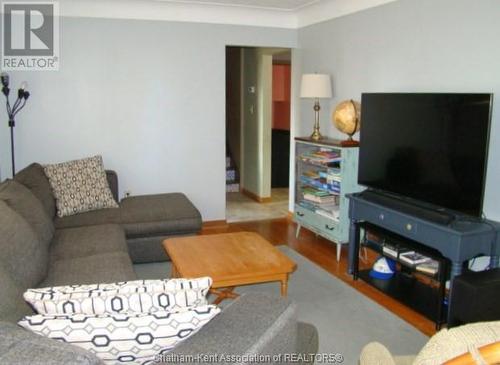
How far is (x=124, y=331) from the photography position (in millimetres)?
1359

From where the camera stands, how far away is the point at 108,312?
1.49 m

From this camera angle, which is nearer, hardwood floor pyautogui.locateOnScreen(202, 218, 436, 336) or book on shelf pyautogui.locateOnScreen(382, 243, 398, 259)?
hardwood floor pyautogui.locateOnScreen(202, 218, 436, 336)

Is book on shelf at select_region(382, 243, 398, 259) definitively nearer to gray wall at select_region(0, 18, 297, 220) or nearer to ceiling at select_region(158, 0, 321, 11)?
gray wall at select_region(0, 18, 297, 220)

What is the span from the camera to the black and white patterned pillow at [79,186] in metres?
4.05

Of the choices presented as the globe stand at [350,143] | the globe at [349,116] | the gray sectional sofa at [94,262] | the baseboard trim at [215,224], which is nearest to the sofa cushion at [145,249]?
the gray sectional sofa at [94,262]

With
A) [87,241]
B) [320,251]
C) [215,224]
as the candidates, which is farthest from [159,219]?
[320,251]

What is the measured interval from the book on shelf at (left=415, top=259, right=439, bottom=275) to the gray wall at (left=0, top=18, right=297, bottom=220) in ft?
8.79

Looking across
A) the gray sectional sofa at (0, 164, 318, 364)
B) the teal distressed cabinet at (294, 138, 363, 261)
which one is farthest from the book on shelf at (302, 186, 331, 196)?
the gray sectional sofa at (0, 164, 318, 364)

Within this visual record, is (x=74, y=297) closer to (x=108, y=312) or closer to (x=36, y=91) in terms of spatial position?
(x=108, y=312)

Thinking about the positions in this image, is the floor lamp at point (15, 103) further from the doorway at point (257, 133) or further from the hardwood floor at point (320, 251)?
the doorway at point (257, 133)

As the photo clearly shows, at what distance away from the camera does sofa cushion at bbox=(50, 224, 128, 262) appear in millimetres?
3136

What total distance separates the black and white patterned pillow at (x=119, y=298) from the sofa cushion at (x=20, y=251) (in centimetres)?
76

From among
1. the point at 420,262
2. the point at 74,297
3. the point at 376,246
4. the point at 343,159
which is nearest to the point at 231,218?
the point at 343,159

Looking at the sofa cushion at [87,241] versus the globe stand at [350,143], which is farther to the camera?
the globe stand at [350,143]
